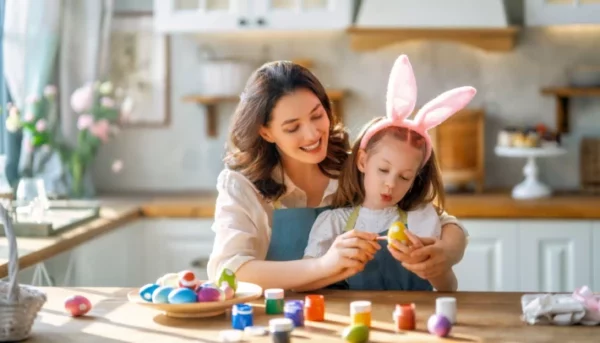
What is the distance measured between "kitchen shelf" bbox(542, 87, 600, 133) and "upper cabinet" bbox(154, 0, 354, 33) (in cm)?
98

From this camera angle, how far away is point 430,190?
2473mm

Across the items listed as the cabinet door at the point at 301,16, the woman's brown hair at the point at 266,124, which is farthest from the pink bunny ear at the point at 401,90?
the cabinet door at the point at 301,16

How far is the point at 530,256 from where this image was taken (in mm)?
4152

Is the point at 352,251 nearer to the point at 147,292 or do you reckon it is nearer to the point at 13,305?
the point at 147,292

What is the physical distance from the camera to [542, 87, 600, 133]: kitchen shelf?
14.9ft

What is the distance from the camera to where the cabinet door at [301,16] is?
4457 millimetres

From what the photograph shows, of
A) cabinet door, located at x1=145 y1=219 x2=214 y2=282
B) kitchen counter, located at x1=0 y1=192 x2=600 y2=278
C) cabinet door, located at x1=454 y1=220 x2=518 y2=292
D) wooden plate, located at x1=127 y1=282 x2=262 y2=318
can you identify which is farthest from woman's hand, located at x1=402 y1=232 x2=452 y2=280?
cabinet door, located at x1=145 y1=219 x2=214 y2=282

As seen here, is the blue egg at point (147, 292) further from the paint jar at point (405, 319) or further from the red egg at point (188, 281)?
the paint jar at point (405, 319)

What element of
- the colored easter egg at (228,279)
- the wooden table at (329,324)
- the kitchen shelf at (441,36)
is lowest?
the wooden table at (329,324)

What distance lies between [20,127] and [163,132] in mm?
969

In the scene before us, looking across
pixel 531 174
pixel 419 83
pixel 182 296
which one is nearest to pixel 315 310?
pixel 182 296

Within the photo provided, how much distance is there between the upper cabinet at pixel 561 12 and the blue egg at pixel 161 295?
279 cm

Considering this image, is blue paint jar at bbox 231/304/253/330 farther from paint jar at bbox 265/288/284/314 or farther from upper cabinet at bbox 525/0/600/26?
upper cabinet at bbox 525/0/600/26

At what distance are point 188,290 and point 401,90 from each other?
0.67m
